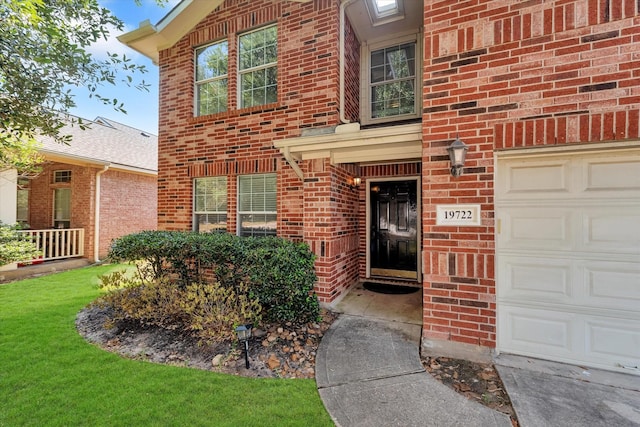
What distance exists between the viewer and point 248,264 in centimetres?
410

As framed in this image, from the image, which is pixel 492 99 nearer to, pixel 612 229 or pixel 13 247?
pixel 612 229

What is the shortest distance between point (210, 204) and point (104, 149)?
7.52m

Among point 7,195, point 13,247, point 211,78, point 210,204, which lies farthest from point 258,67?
point 7,195

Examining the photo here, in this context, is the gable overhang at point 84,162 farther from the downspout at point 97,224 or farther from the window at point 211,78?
the window at point 211,78

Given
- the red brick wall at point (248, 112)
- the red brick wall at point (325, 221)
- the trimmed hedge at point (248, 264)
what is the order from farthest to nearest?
the red brick wall at point (248, 112), the red brick wall at point (325, 221), the trimmed hedge at point (248, 264)

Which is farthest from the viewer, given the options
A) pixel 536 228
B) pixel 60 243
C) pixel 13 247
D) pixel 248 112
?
pixel 60 243

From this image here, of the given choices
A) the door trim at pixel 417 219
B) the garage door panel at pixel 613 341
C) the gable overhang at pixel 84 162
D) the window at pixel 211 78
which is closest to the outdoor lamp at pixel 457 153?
Result: the garage door panel at pixel 613 341

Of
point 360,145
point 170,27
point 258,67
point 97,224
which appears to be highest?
point 170,27

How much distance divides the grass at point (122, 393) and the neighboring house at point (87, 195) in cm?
682

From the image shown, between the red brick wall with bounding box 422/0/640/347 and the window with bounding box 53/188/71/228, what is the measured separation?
12781 millimetres

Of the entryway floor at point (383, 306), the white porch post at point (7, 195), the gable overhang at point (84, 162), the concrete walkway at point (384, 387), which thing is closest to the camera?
the concrete walkway at point (384, 387)

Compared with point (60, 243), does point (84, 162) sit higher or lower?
higher

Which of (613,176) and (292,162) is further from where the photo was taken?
(292,162)

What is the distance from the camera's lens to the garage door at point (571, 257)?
2.89 meters
